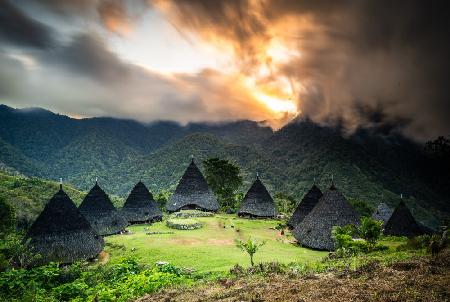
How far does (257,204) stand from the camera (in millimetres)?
37094

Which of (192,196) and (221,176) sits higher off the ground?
(221,176)

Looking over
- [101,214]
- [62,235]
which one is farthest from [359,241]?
[101,214]

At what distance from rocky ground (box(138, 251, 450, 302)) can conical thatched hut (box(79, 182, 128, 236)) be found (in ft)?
59.0

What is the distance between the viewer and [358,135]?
117812mm

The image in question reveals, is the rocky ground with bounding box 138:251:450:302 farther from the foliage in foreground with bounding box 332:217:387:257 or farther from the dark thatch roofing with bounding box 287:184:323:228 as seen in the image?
the dark thatch roofing with bounding box 287:184:323:228

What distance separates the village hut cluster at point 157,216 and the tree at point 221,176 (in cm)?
807

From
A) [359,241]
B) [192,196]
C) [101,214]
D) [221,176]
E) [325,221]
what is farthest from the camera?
[221,176]

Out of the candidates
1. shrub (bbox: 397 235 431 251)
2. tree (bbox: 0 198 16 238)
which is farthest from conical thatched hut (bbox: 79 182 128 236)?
shrub (bbox: 397 235 431 251)

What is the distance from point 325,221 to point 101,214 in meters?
18.2

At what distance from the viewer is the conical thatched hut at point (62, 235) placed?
1911 centimetres

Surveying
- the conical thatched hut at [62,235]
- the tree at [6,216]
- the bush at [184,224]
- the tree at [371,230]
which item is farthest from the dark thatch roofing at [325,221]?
the tree at [6,216]

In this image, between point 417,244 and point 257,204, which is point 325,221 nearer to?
point 417,244

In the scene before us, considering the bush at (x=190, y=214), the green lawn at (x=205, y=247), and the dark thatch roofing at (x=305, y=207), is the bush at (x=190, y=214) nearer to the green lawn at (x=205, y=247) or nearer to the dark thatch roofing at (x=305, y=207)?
the green lawn at (x=205, y=247)

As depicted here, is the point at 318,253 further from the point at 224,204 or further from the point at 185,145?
the point at 185,145
